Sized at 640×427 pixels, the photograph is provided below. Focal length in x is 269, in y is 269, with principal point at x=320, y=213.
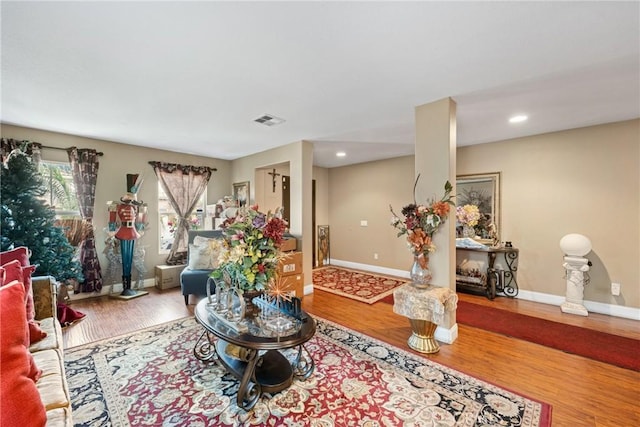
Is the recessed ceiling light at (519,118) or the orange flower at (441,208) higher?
the recessed ceiling light at (519,118)

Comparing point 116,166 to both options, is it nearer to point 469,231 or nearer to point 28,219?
point 28,219

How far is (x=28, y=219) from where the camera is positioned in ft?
9.89

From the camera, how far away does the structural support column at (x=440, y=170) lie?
8.78 ft

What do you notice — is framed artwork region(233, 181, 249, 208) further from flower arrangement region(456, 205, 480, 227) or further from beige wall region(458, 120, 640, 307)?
beige wall region(458, 120, 640, 307)

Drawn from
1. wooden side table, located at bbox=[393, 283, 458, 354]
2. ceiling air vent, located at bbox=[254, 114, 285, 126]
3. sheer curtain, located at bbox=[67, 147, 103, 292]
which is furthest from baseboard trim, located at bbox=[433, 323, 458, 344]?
sheer curtain, located at bbox=[67, 147, 103, 292]

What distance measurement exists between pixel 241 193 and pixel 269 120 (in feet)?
8.28

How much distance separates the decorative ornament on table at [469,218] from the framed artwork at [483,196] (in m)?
0.09

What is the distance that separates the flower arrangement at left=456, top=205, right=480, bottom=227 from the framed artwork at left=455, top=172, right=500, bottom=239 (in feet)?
0.32

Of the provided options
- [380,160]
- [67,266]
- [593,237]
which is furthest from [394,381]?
[380,160]

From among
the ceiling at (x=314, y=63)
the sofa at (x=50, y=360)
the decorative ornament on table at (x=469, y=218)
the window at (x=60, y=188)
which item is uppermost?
the ceiling at (x=314, y=63)

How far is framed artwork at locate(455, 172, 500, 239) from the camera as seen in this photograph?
4344mm

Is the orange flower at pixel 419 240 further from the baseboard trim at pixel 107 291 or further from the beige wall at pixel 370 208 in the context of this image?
the baseboard trim at pixel 107 291

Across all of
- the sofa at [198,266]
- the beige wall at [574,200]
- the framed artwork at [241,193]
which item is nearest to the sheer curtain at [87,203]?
the sofa at [198,266]

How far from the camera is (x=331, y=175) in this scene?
687 centimetres
